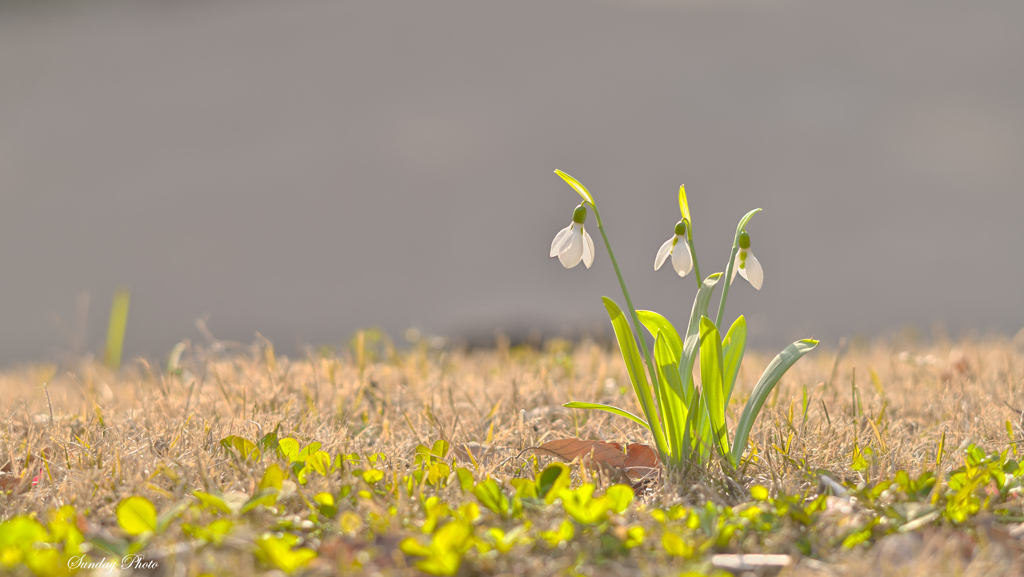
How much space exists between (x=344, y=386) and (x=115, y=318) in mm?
3291

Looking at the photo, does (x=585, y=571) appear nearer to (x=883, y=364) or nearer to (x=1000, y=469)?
(x=1000, y=469)

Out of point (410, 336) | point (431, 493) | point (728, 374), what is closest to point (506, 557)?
point (431, 493)

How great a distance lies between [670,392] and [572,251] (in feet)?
1.64

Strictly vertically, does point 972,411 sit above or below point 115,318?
above

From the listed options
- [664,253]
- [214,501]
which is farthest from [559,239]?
[214,501]

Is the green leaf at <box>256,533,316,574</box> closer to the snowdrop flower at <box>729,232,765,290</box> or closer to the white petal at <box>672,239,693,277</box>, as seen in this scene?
the white petal at <box>672,239,693,277</box>

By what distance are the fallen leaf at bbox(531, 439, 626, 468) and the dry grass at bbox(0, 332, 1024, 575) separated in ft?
0.41

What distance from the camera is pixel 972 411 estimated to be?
2.42 m

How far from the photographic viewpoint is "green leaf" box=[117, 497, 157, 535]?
4.02ft

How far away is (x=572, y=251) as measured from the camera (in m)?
1.69

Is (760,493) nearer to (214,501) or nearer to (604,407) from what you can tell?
(604,407)

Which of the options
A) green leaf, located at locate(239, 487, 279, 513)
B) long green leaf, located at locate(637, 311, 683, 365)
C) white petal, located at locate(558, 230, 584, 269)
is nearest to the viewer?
green leaf, located at locate(239, 487, 279, 513)

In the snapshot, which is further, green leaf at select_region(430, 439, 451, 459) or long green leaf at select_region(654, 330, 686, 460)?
green leaf at select_region(430, 439, 451, 459)

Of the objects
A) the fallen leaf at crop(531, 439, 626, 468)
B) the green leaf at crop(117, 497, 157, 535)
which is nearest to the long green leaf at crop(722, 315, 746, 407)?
the fallen leaf at crop(531, 439, 626, 468)
